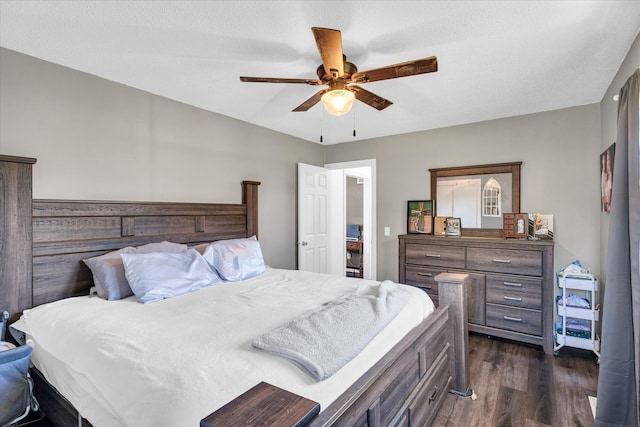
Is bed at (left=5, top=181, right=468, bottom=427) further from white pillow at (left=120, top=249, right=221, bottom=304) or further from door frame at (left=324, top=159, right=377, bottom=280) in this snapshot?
door frame at (left=324, top=159, right=377, bottom=280)

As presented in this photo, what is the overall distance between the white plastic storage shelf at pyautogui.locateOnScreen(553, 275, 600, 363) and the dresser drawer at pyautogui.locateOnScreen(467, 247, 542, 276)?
0.26 m

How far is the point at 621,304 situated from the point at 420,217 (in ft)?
7.94

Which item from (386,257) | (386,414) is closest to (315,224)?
(386,257)

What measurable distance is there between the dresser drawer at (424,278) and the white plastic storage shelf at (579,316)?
44.1 inches

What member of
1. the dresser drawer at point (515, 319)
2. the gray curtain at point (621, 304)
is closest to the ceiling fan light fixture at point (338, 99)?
the gray curtain at point (621, 304)

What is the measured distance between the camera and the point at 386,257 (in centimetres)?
447

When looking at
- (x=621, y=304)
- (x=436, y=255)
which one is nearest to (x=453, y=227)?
(x=436, y=255)

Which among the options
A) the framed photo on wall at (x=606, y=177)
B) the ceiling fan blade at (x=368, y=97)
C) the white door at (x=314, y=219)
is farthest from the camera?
the white door at (x=314, y=219)

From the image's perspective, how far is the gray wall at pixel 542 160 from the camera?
3.18 metres

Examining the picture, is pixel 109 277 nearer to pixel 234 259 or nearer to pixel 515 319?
pixel 234 259

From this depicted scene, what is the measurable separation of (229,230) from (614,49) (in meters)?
3.49

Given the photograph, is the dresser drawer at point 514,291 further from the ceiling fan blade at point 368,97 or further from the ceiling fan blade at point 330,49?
the ceiling fan blade at point 330,49

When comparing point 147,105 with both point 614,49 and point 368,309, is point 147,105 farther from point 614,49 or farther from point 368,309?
point 614,49

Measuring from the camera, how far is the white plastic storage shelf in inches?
113
